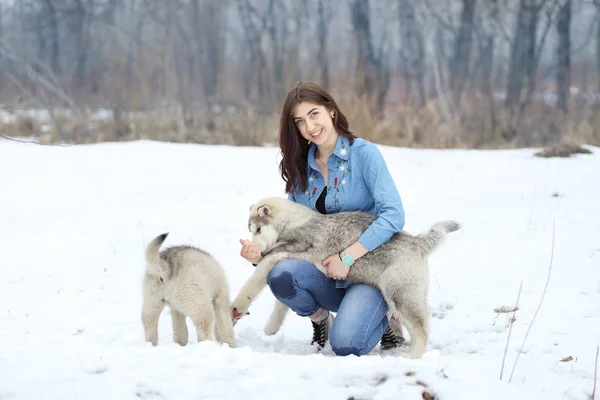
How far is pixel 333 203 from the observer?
4078 mm

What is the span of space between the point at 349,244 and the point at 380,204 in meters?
0.34

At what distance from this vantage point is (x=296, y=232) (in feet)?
12.9

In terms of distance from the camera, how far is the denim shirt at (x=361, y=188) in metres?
3.64

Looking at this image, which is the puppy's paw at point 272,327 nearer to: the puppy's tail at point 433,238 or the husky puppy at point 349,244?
the husky puppy at point 349,244

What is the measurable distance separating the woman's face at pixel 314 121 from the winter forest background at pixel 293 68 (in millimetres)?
9036

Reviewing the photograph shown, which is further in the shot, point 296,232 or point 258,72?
point 258,72

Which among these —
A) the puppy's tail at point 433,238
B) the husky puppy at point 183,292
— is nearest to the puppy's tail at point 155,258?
the husky puppy at point 183,292

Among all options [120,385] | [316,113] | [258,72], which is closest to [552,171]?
[316,113]

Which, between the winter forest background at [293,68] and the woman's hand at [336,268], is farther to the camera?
the winter forest background at [293,68]

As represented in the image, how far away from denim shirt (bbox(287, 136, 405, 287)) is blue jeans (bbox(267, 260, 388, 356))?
6.7 inches

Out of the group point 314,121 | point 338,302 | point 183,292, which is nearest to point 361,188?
point 314,121

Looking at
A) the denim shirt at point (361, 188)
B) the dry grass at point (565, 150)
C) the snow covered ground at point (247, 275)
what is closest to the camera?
the snow covered ground at point (247, 275)

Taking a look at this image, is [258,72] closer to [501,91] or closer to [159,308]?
[501,91]

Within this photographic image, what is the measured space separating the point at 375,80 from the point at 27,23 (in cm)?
1383
